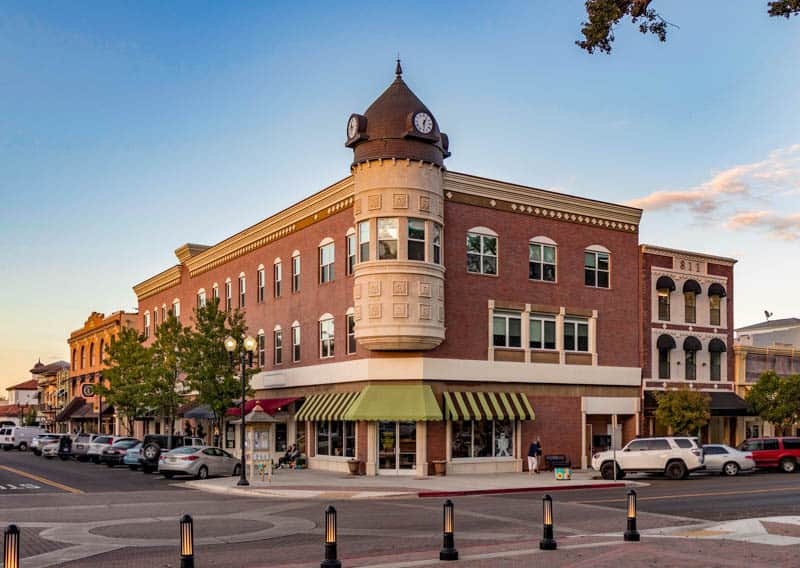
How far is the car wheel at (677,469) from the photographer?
36156 millimetres

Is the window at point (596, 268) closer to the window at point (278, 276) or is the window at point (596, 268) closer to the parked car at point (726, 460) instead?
the parked car at point (726, 460)

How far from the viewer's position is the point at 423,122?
122 ft

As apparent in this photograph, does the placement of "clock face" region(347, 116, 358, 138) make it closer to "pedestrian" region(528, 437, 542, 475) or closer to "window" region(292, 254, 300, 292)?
"window" region(292, 254, 300, 292)

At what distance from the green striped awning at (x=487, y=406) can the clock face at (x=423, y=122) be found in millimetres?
10721

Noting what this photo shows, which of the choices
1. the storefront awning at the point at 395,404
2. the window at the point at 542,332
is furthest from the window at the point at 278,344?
the window at the point at 542,332

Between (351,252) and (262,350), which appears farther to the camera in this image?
(262,350)

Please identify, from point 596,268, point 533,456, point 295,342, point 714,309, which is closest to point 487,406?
point 533,456

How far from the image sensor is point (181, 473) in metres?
36.4

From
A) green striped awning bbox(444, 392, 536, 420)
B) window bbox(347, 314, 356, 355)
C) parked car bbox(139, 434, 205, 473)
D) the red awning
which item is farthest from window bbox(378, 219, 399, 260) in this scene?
parked car bbox(139, 434, 205, 473)

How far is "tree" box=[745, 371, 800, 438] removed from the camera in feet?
156

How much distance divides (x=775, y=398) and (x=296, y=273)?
25572 millimetres

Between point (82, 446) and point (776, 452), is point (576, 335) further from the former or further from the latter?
point (82, 446)

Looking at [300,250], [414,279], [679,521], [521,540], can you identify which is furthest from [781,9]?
[300,250]

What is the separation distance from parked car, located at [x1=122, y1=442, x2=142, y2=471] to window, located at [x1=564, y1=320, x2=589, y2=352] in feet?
66.8
